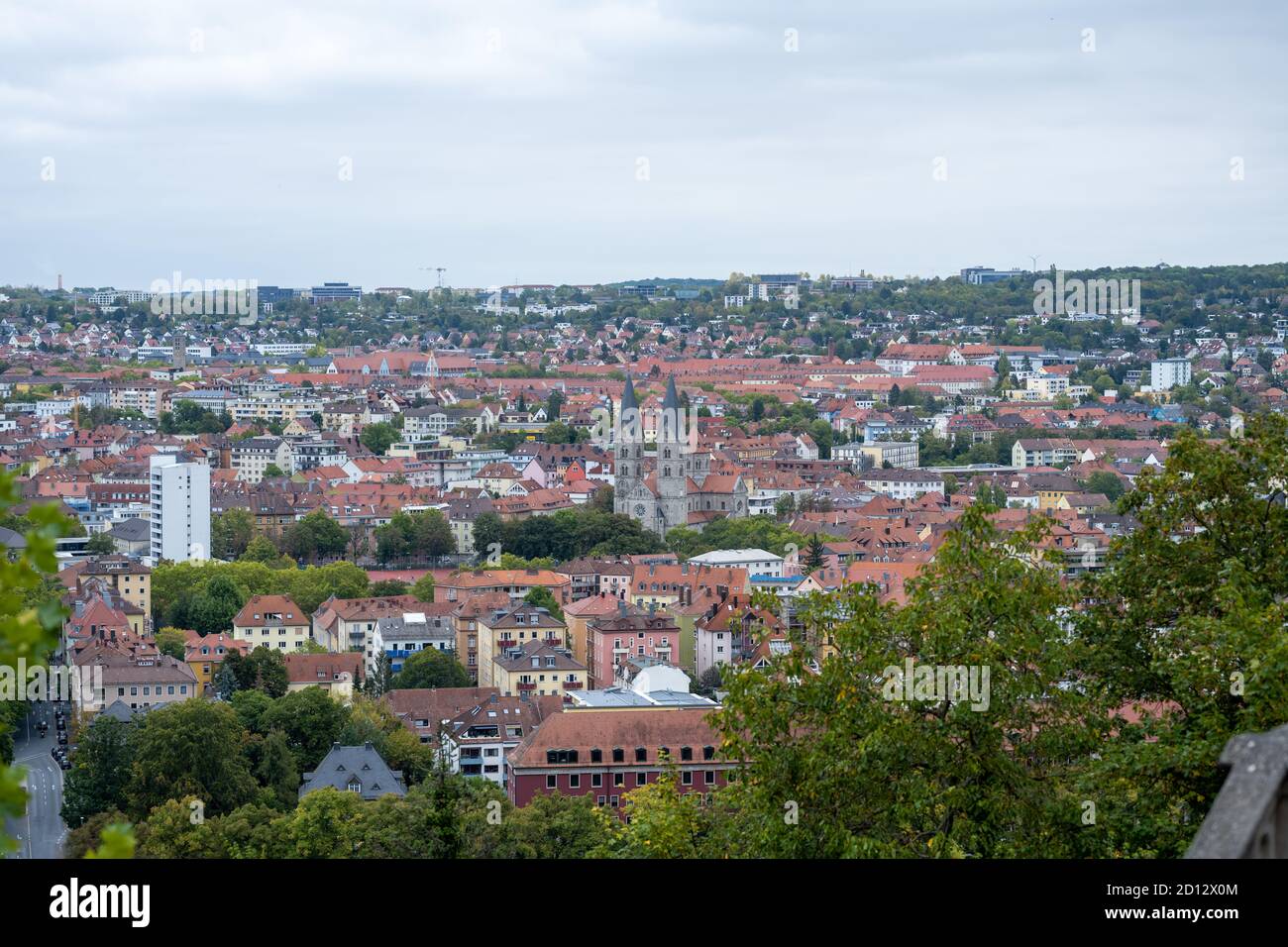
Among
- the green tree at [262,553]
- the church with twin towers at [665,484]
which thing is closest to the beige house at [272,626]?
the green tree at [262,553]

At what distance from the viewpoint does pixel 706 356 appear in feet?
372

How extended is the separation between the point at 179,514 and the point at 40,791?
2582 cm

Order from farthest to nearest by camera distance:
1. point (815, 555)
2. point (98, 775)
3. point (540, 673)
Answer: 1. point (815, 555)
2. point (540, 673)
3. point (98, 775)

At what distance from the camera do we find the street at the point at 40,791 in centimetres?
2062

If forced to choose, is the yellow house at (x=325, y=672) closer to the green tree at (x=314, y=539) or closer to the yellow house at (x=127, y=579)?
the yellow house at (x=127, y=579)

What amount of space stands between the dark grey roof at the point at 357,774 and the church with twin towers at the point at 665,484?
108 ft

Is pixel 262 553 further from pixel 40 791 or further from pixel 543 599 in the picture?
pixel 40 791

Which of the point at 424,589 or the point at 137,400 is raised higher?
the point at 137,400

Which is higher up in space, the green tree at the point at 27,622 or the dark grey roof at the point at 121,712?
the green tree at the point at 27,622

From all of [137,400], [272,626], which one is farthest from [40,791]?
[137,400]

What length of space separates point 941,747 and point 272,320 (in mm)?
127918

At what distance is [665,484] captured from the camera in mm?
57969
